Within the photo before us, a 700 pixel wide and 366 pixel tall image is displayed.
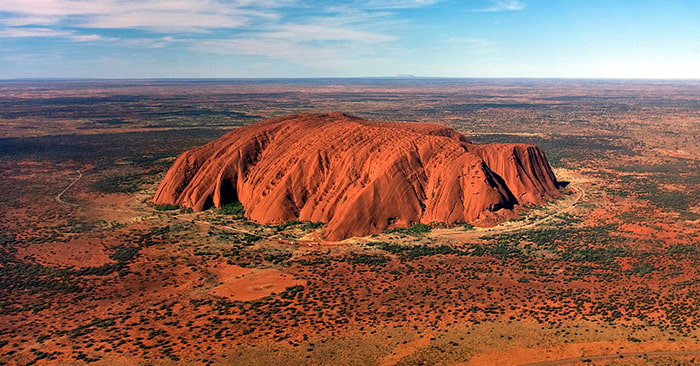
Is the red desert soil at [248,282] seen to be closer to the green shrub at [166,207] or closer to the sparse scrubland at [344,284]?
the sparse scrubland at [344,284]

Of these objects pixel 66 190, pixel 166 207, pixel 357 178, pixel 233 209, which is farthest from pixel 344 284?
pixel 66 190

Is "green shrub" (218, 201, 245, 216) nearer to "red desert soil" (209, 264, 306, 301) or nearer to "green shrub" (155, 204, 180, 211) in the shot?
"green shrub" (155, 204, 180, 211)

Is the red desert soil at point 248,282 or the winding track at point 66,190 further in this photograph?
the winding track at point 66,190

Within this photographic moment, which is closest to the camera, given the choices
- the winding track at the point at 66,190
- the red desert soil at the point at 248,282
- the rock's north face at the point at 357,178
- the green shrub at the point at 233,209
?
the red desert soil at the point at 248,282

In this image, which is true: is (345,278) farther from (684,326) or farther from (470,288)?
(684,326)

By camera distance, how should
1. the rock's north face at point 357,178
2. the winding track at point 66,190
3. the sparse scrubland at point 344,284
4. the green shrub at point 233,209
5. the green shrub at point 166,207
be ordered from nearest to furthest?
the sparse scrubland at point 344,284 < the rock's north face at point 357,178 < the green shrub at point 233,209 < the green shrub at point 166,207 < the winding track at point 66,190

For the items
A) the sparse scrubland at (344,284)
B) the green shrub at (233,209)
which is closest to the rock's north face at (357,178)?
the green shrub at (233,209)

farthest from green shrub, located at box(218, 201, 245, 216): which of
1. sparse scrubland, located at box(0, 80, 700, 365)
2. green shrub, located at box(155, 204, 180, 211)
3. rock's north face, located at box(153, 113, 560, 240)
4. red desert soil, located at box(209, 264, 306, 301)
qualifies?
red desert soil, located at box(209, 264, 306, 301)

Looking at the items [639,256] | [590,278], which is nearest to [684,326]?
[590,278]

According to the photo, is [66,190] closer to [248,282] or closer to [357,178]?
[357,178]
